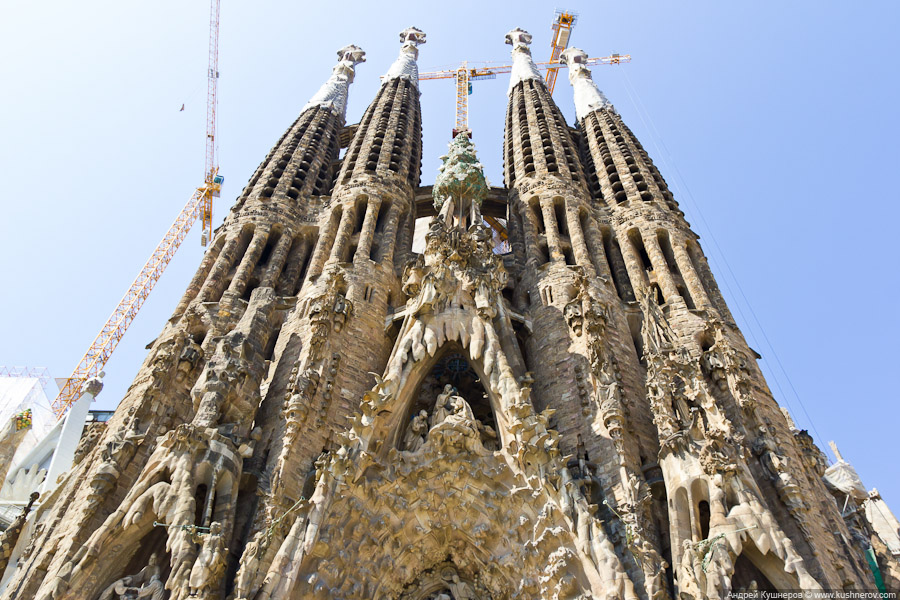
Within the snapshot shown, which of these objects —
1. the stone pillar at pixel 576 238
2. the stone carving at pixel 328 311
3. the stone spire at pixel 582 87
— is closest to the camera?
the stone carving at pixel 328 311

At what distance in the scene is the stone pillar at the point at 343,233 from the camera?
66.9 feet

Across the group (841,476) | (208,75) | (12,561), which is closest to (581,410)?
(12,561)

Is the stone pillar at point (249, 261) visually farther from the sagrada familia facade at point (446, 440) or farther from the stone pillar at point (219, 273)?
the stone pillar at point (219, 273)

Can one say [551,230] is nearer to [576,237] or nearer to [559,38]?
[576,237]

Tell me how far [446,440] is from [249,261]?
946 cm

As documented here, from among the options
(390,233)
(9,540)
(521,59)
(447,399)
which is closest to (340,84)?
(521,59)

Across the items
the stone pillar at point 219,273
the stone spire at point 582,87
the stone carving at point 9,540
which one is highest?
the stone spire at point 582,87

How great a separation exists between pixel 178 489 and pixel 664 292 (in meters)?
12.8

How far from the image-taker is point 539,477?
12.5m

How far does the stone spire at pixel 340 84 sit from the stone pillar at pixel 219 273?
36.9 ft

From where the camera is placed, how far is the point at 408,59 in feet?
117

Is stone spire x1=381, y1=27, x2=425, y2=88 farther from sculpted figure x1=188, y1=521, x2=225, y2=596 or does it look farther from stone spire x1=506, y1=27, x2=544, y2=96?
sculpted figure x1=188, y1=521, x2=225, y2=596

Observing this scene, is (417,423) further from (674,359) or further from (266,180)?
(266,180)

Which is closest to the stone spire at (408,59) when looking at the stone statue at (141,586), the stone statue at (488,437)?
the stone statue at (488,437)
